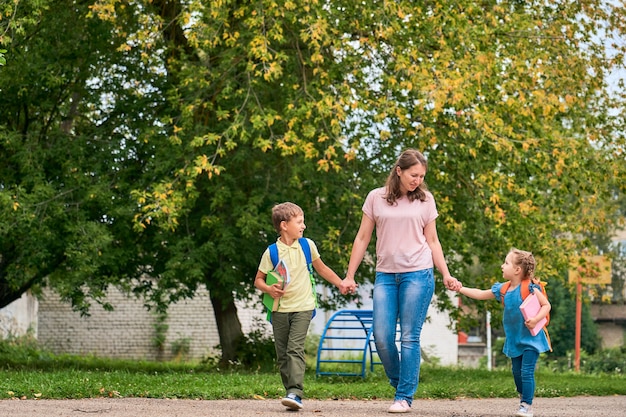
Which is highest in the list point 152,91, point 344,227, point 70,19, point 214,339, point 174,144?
point 70,19

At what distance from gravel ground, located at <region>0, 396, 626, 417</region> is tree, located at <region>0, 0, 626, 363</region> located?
4748mm

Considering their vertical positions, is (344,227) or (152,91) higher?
(152,91)

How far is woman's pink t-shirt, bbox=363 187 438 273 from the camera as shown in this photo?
26.7 ft

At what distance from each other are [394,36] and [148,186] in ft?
13.9

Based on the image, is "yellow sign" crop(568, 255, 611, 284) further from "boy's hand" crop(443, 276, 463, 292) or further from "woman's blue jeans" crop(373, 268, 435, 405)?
"woman's blue jeans" crop(373, 268, 435, 405)

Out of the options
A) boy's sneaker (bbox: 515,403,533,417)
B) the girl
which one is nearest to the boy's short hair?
the girl

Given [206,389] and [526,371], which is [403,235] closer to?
[526,371]

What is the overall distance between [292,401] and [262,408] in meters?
0.73

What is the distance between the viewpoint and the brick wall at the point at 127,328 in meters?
31.0

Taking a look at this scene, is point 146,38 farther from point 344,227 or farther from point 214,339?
point 214,339

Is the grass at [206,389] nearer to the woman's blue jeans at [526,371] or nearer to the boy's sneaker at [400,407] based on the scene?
the boy's sneaker at [400,407]

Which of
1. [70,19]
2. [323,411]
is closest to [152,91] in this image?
[70,19]

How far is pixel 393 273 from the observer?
820cm

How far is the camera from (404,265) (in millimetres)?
8133
